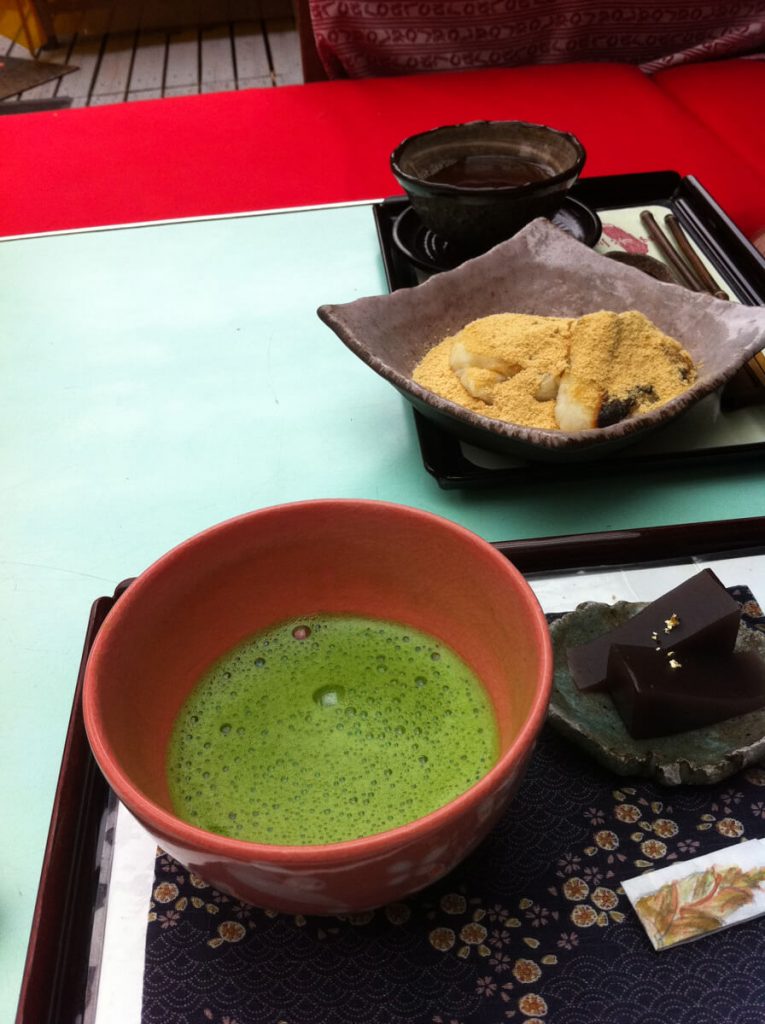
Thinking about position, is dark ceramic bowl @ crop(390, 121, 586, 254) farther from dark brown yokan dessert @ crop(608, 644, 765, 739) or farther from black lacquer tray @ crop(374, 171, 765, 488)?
dark brown yokan dessert @ crop(608, 644, 765, 739)

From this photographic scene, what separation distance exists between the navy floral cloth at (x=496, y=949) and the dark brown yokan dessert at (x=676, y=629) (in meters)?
0.10

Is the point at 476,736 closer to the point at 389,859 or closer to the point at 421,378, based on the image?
the point at 389,859

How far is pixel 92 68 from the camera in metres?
3.48

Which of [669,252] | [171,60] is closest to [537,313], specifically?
[669,252]

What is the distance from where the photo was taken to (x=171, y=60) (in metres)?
3.52

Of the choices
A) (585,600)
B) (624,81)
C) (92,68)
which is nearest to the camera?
(585,600)

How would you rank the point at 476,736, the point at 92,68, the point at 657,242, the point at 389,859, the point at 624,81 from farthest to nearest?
1. the point at 92,68
2. the point at 624,81
3. the point at 657,242
4. the point at 476,736
5. the point at 389,859

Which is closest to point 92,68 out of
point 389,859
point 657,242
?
point 657,242

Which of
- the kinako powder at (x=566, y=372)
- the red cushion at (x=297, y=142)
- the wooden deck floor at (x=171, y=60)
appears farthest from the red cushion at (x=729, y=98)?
the wooden deck floor at (x=171, y=60)

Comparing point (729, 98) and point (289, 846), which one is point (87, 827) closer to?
point (289, 846)

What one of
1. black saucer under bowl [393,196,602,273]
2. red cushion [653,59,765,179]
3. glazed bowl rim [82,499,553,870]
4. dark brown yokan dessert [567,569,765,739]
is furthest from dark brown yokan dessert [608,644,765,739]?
red cushion [653,59,765,179]

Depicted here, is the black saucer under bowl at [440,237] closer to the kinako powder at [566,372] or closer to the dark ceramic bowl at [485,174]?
the dark ceramic bowl at [485,174]

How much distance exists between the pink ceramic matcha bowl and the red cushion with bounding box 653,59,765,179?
109 cm

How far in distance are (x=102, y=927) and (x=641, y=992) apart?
30cm
